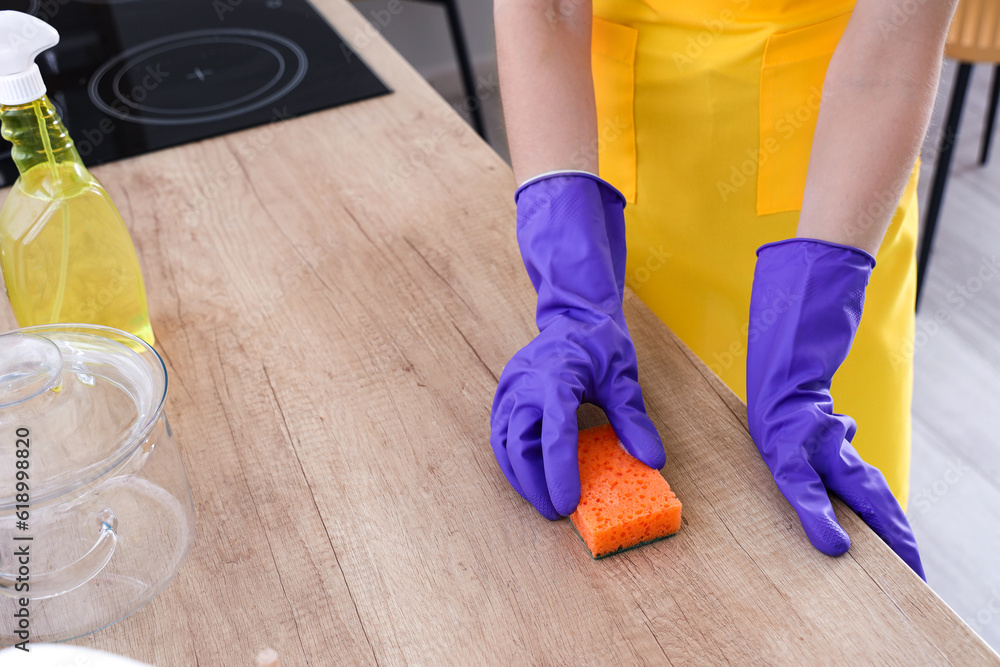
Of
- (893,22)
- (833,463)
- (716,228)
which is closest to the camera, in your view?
(833,463)

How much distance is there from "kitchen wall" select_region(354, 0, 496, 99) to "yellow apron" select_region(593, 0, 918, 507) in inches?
93.6

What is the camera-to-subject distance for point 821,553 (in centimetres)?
74

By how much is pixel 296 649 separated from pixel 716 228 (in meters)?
0.77

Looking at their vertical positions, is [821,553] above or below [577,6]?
below

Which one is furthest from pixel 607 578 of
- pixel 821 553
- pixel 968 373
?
pixel 968 373

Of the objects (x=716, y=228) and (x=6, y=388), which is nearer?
(x=6, y=388)

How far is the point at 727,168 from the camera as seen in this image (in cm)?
114

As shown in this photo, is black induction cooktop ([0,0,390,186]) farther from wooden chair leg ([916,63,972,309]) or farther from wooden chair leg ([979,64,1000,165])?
wooden chair leg ([979,64,1000,165])

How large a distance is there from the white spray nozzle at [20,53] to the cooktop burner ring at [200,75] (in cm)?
64

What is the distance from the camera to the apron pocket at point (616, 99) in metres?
1.15

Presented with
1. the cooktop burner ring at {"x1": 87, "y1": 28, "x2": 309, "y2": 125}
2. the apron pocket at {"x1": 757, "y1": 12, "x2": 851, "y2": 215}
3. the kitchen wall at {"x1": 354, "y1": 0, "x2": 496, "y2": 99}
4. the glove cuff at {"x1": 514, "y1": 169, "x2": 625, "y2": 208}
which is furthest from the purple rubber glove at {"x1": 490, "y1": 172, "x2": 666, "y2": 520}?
the kitchen wall at {"x1": 354, "y1": 0, "x2": 496, "y2": 99}

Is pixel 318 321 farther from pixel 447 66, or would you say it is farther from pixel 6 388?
pixel 447 66

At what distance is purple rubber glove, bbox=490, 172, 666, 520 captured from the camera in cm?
79

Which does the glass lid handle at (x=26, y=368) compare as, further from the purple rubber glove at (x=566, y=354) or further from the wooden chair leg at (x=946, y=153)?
the wooden chair leg at (x=946, y=153)
